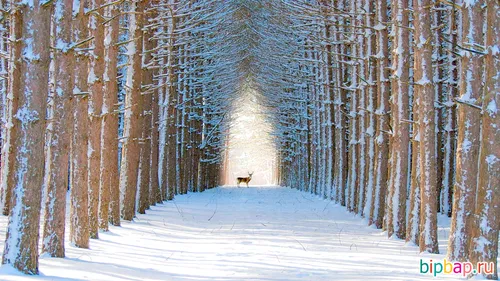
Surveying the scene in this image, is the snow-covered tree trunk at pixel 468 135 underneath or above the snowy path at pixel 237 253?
above

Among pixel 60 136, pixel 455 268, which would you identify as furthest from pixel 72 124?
pixel 455 268

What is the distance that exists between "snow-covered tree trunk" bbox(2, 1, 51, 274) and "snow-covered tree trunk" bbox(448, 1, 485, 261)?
570 centimetres

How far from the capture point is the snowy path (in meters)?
8.95

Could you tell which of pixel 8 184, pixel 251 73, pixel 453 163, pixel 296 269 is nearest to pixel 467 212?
pixel 296 269

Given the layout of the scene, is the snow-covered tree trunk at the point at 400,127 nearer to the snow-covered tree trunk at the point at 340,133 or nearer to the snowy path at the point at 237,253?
the snowy path at the point at 237,253

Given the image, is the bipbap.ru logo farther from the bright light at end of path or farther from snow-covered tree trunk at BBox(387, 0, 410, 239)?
the bright light at end of path

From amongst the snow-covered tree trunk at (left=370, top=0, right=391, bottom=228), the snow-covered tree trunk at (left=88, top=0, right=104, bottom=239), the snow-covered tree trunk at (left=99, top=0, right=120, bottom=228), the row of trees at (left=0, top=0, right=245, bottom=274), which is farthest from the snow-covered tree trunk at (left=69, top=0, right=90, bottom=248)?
the snow-covered tree trunk at (left=370, top=0, right=391, bottom=228)

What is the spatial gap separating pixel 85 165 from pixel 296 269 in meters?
4.39

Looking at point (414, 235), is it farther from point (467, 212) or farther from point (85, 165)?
point (85, 165)

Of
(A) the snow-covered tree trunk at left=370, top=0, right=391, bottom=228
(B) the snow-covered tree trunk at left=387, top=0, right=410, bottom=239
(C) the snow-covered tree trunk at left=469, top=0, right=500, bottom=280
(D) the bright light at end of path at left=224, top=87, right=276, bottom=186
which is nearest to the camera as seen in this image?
(C) the snow-covered tree trunk at left=469, top=0, right=500, bottom=280

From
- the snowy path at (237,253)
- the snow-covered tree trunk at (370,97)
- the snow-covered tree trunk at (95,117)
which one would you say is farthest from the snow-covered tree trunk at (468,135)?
the snow-covered tree trunk at (370,97)

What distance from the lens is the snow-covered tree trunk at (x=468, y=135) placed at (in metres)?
9.61

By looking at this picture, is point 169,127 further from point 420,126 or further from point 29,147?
point 29,147

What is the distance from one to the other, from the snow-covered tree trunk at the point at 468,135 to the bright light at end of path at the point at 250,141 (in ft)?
127
